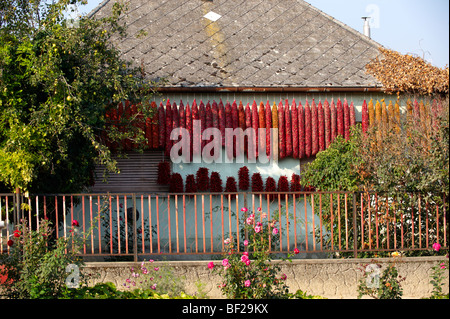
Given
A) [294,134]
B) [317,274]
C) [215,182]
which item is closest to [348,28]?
[294,134]

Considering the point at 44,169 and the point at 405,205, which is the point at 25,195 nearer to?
the point at 44,169

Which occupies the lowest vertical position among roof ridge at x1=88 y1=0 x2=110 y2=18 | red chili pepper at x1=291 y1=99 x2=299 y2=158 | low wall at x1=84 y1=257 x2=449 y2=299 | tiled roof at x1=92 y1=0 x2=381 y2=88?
low wall at x1=84 y1=257 x2=449 y2=299

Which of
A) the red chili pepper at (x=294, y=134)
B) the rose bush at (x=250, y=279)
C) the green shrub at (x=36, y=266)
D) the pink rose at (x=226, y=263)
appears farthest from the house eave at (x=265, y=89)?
the pink rose at (x=226, y=263)

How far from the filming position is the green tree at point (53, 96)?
9.17 m

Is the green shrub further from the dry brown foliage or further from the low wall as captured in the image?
the dry brown foliage

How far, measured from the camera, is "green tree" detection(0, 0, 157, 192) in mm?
9172

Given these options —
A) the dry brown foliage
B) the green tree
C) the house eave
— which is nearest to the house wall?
the house eave

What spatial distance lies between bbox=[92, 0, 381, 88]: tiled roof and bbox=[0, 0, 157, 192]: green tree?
8.04ft

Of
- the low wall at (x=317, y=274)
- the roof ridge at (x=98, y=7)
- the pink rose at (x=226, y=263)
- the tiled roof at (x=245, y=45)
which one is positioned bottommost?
the low wall at (x=317, y=274)

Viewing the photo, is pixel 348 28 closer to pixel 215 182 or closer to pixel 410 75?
pixel 410 75

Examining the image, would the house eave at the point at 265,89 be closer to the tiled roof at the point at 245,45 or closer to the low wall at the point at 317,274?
the tiled roof at the point at 245,45

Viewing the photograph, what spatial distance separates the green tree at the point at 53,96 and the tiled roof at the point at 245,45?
245 cm
